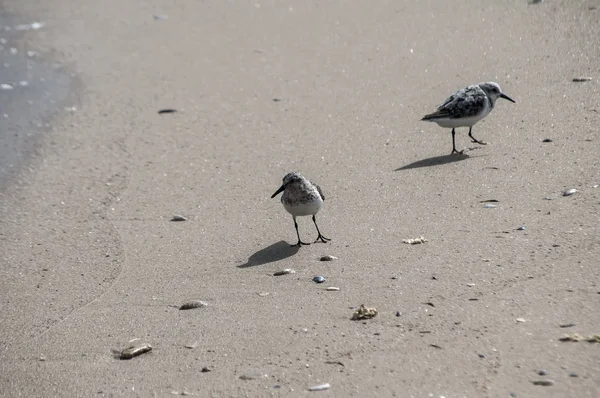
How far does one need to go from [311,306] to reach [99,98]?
6.71 metres

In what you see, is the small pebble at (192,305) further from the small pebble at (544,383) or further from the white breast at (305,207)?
the small pebble at (544,383)

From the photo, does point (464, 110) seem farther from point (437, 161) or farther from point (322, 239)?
point (322, 239)

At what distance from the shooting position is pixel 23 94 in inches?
478

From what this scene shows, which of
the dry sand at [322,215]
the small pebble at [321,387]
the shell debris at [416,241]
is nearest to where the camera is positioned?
the small pebble at [321,387]

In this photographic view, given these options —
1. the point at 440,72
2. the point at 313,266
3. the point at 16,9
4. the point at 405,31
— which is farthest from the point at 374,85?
the point at 16,9

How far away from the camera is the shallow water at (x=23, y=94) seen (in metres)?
9.95

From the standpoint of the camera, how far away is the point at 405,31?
1179cm

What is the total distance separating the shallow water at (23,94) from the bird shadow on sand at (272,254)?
3.43 meters

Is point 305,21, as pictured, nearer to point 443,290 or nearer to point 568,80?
point 568,80

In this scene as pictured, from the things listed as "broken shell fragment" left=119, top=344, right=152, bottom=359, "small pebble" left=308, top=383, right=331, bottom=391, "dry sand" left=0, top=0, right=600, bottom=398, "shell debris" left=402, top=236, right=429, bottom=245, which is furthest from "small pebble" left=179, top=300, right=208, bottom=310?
"shell debris" left=402, top=236, right=429, bottom=245

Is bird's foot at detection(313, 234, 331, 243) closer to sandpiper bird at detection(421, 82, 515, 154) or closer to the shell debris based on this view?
the shell debris

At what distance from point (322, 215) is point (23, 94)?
20.7ft

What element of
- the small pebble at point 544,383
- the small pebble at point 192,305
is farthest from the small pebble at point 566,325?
the small pebble at point 192,305

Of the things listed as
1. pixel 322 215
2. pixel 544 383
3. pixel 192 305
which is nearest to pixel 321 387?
pixel 544 383
